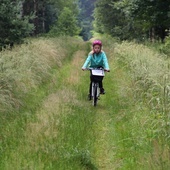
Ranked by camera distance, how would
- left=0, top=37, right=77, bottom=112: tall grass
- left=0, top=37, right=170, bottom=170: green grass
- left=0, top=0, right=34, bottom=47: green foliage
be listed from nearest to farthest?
left=0, top=37, right=170, bottom=170: green grass < left=0, top=37, right=77, bottom=112: tall grass < left=0, top=0, right=34, bottom=47: green foliage

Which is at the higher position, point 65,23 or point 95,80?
point 65,23

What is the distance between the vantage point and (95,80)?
10039mm

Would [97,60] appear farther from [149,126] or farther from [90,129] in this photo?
[149,126]

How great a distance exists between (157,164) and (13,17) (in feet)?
47.9

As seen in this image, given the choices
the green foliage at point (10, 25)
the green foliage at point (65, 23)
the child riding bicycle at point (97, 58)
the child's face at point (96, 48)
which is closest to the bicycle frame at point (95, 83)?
the child riding bicycle at point (97, 58)

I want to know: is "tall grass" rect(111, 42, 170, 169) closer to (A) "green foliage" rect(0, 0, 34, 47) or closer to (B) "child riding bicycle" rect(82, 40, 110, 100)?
(B) "child riding bicycle" rect(82, 40, 110, 100)

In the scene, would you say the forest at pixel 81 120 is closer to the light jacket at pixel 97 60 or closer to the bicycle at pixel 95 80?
the bicycle at pixel 95 80

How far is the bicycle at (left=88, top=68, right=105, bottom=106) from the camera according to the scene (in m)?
9.91

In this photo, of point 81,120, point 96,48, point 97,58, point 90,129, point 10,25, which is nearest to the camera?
point 90,129

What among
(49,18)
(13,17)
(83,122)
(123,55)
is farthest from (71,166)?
(49,18)

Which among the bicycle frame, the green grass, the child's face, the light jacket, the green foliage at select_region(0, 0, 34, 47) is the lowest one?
the green grass

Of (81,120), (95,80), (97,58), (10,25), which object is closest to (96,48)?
(97,58)

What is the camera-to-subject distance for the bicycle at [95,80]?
9.91 m

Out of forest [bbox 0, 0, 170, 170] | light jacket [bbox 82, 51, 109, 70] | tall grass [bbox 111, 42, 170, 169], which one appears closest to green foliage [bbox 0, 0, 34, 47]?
forest [bbox 0, 0, 170, 170]
